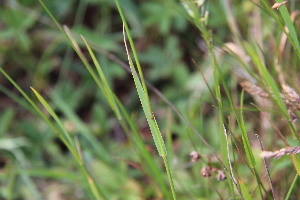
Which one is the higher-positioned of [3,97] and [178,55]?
[3,97]

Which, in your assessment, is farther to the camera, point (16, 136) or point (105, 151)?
point (16, 136)

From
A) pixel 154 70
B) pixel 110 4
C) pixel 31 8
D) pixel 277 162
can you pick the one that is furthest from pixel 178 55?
pixel 277 162

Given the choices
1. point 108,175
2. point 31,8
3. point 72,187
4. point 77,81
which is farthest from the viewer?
point 77,81

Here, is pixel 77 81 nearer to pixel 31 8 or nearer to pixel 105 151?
pixel 31 8

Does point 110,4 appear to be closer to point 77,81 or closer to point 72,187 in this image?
point 77,81

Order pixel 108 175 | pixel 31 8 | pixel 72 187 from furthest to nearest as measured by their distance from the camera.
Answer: pixel 31 8, pixel 72 187, pixel 108 175

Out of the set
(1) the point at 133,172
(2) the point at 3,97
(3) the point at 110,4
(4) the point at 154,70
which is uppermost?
(3) the point at 110,4
